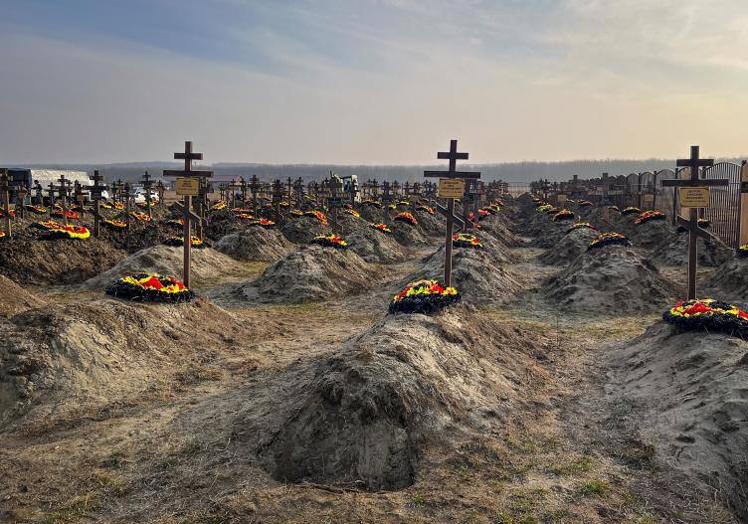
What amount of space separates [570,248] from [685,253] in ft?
15.0

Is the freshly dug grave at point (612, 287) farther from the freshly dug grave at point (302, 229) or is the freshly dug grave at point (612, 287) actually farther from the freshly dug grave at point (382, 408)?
the freshly dug grave at point (302, 229)

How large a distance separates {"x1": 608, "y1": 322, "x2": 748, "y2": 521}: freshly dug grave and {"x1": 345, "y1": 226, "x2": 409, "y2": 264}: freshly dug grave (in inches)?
635

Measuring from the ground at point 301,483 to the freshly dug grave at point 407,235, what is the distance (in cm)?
2253

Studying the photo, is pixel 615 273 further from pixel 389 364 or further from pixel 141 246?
pixel 141 246

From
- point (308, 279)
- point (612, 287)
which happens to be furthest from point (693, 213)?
point (308, 279)

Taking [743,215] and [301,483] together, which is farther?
[743,215]

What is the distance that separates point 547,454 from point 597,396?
2752 millimetres

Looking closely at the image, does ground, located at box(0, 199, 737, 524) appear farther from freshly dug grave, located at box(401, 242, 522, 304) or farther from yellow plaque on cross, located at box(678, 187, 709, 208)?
freshly dug grave, located at box(401, 242, 522, 304)

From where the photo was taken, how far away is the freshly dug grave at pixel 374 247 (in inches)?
1019

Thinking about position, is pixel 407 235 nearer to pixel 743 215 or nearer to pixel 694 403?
pixel 743 215

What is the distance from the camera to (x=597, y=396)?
29.8ft

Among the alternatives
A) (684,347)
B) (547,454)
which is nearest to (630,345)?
(684,347)

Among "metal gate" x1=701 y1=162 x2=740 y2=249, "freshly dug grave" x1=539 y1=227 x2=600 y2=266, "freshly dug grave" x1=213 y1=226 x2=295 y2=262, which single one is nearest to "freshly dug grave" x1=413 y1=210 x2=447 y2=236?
"freshly dug grave" x1=539 y1=227 x2=600 y2=266

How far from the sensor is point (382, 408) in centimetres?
679
